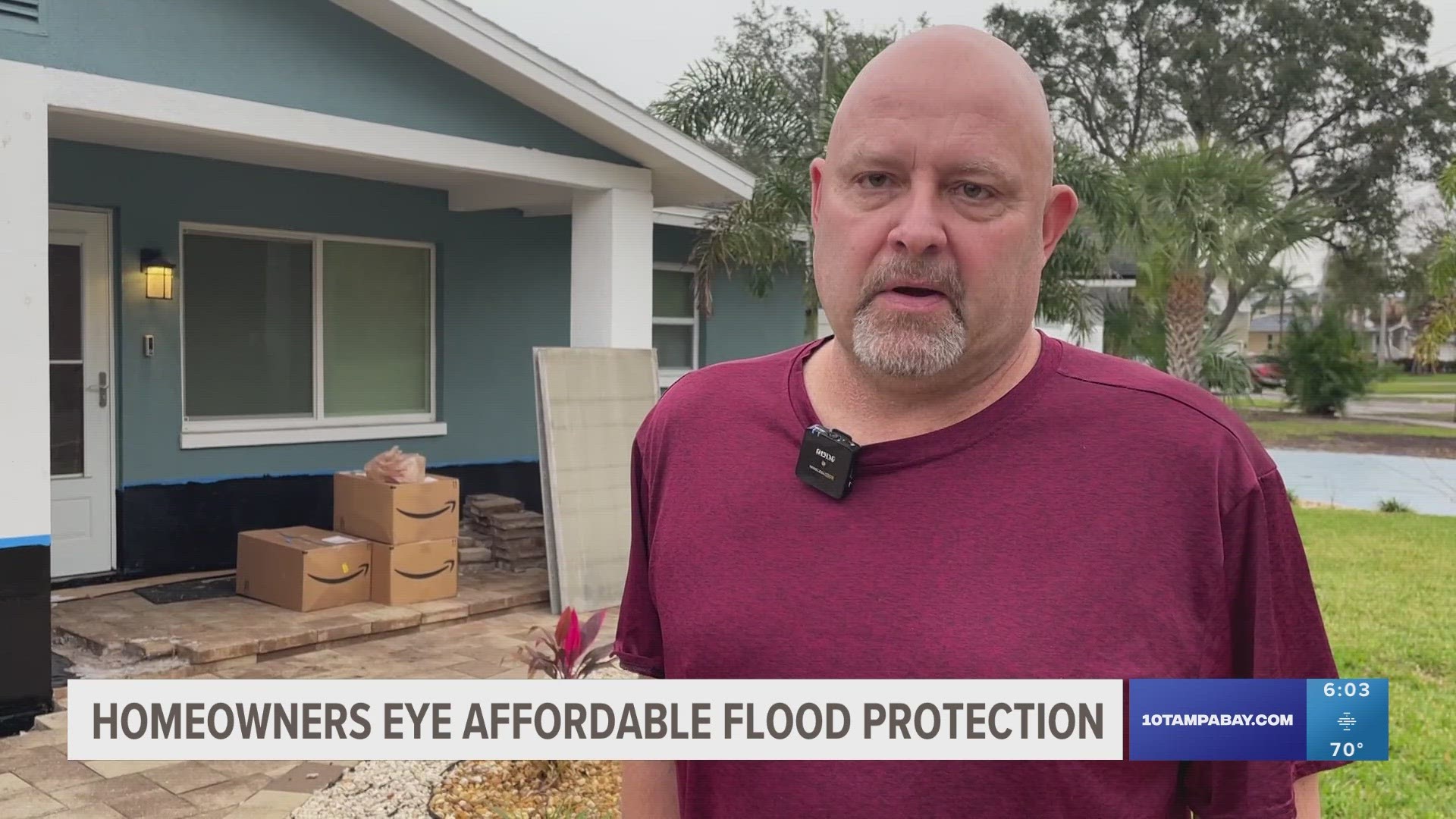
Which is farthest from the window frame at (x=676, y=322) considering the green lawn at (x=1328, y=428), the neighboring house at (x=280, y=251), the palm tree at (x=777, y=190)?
the green lawn at (x=1328, y=428)

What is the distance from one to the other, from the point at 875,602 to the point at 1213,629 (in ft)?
1.28

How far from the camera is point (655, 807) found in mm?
1726

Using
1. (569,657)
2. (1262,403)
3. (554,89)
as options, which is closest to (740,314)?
(554,89)

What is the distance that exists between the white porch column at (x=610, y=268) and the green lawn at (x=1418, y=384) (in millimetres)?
41438

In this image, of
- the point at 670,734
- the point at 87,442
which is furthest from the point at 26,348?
the point at 670,734

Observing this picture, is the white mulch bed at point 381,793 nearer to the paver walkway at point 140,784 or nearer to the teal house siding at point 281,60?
the paver walkway at point 140,784

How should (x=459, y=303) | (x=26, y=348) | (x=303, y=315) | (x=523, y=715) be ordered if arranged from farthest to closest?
(x=459, y=303) → (x=303, y=315) → (x=26, y=348) → (x=523, y=715)

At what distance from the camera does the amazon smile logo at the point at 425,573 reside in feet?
23.7

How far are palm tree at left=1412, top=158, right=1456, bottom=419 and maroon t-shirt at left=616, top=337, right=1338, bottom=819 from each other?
1741 centimetres

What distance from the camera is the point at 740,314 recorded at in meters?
11.8

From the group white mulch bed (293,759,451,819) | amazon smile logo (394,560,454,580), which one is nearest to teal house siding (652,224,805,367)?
amazon smile logo (394,560,454,580)

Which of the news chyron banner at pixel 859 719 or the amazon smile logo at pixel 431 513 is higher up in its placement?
the news chyron banner at pixel 859 719

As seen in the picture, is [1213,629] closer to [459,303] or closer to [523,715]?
[523,715]

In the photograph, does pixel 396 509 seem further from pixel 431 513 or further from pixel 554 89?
pixel 554 89
